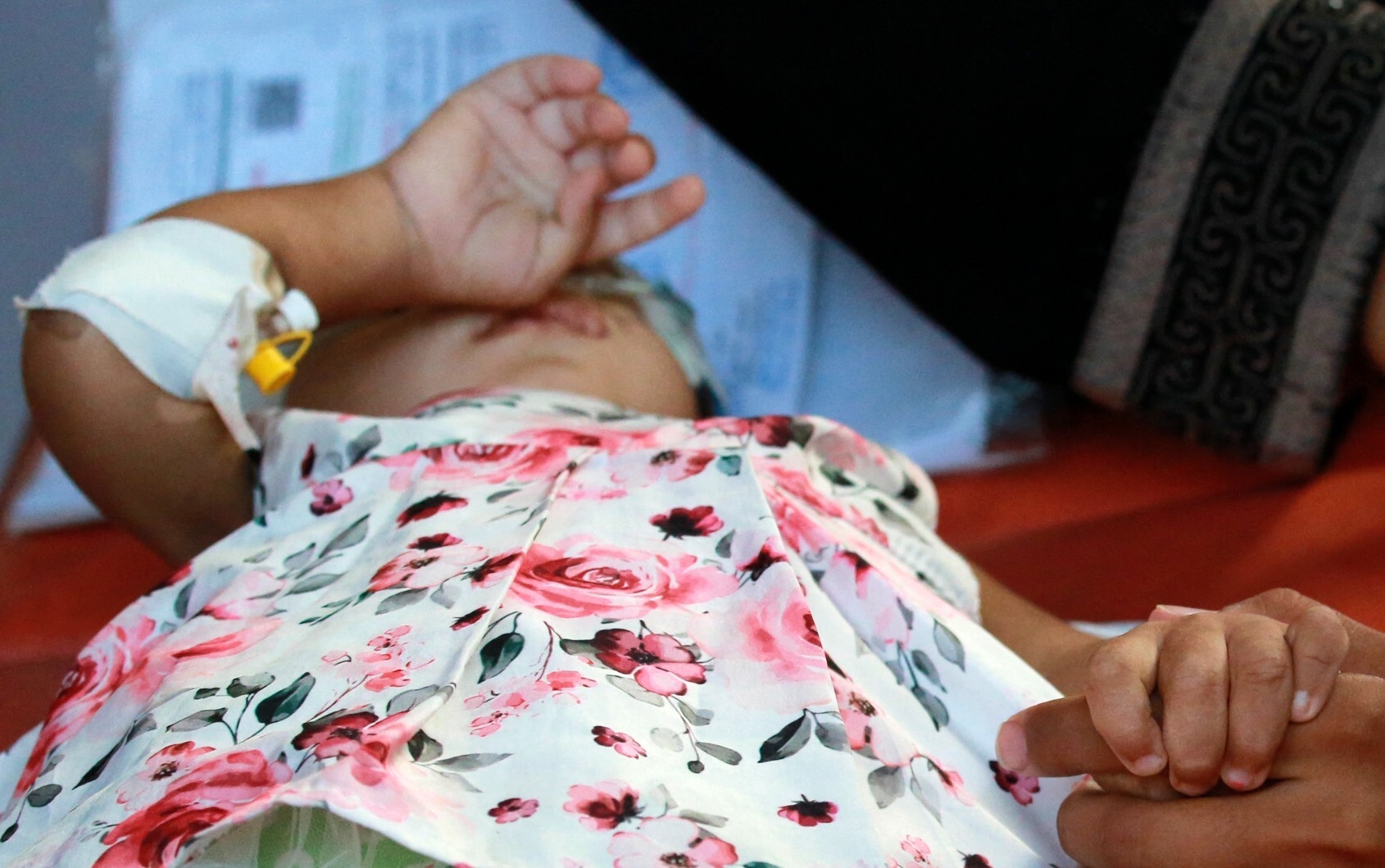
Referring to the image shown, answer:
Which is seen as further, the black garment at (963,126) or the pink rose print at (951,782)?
the black garment at (963,126)

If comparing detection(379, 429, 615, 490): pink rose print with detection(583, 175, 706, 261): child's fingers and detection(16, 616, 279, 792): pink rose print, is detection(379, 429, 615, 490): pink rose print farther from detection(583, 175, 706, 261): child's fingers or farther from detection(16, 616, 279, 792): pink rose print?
detection(583, 175, 706, 261): child's fingers

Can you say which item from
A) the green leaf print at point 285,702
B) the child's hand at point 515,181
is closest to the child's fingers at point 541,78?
the child's hand at point 515,181

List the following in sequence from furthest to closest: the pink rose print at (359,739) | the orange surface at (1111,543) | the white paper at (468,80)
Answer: the white paper at (468,80)
the orange surface at (1111,543)
the pink rose print at (359,739)

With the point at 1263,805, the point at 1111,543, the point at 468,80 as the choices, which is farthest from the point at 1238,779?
the point at 468,80

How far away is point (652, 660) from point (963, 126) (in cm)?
60

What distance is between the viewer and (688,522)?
0.54m

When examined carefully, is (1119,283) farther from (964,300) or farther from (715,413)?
(715,413)

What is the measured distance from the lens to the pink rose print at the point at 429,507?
0.56 m

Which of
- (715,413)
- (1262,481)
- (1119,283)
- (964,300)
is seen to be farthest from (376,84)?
(1262,481)

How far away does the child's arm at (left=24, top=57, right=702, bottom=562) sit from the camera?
68 cm

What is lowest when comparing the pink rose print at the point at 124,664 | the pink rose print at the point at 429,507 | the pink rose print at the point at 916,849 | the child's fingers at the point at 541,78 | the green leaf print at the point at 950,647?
the pink rose print at the point at 124,664

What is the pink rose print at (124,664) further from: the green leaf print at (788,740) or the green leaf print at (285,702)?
the green leaf print at (788,740)

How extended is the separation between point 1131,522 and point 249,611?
2.05ft

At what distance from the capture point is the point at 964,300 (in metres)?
0.97
